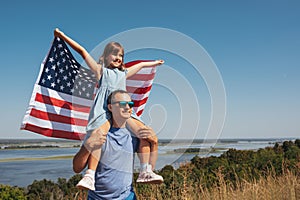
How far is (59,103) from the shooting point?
338cm

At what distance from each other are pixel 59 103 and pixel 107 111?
1.56 meters

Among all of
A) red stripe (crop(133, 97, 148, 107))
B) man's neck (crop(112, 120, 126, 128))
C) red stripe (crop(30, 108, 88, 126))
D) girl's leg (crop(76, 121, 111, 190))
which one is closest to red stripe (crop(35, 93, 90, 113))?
red stripe (crop(30, 108, 88, 126))

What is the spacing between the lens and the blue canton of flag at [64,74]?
3027 millimetres

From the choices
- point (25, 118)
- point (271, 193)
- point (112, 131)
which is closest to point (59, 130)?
point (25, 118)

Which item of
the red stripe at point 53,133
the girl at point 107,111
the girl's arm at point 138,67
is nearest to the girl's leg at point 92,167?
the girl at point 107,111

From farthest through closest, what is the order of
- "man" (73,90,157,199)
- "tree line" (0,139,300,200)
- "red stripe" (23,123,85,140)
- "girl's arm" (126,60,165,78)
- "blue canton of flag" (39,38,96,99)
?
"tree line" (0,139,300,200) < "red stripe" (23,123,85,140) < "blue canton of flag" (39,38,96,99) < "girl's arm" (126,60,165,78) < "man" (73,90,157,199)

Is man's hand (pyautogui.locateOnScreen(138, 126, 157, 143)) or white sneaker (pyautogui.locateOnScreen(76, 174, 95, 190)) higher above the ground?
man's hand (pyautogui.locateOnScreen(138, 126, 157, 143))

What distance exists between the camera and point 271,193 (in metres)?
4.23

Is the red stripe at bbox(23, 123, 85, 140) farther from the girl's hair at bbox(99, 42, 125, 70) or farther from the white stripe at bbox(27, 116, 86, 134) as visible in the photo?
the girl's hair at bbox(99, 42, 125, 70)

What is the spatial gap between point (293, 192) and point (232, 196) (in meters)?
0.82

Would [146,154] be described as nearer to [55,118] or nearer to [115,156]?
[115,156]

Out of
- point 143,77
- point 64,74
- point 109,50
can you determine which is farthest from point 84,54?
point 143,77

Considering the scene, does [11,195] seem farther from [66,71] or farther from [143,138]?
[143,138]

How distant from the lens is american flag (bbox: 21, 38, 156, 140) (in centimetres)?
308
